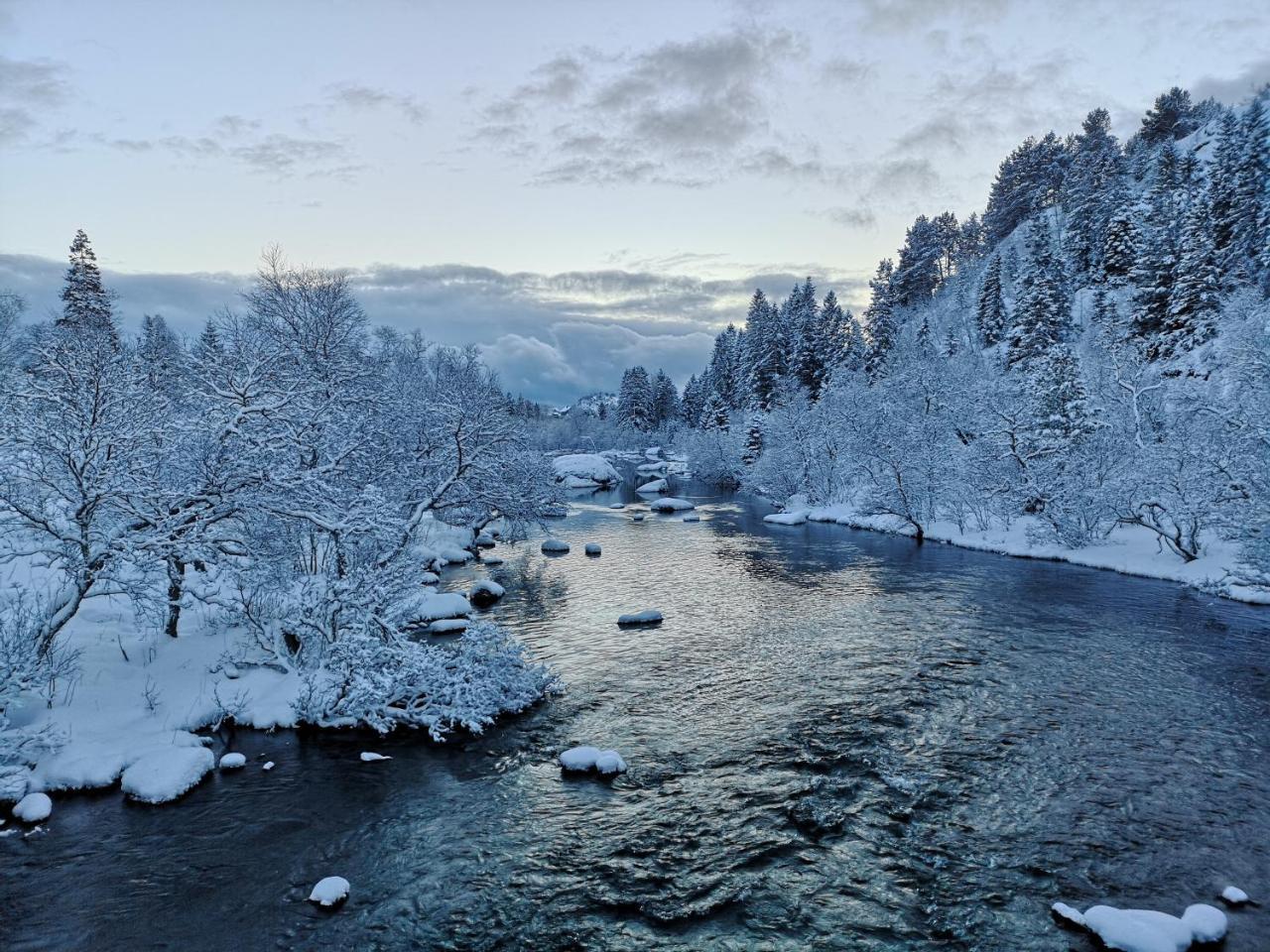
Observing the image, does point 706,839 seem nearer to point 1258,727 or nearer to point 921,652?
point 921,652

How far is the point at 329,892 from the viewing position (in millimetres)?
9227

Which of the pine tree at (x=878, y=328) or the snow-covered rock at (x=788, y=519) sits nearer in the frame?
the snow-covered rock at (x=788, y=519)

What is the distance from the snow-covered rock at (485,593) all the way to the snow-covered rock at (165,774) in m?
13.6

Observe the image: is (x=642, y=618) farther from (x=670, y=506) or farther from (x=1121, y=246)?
(x=1121, y=246)

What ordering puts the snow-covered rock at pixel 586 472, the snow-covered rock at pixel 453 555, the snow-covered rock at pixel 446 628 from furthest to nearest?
the snow-covered rock at pixel 586 472 → the snow-covered rock at pixel 453 555 → the snow-covered rock at pixel 446 628

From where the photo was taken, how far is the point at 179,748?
1280 centimetres

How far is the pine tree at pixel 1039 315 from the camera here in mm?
55125

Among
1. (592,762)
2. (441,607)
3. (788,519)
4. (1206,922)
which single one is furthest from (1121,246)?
(592,762)

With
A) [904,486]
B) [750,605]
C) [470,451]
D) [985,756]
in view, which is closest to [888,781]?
[985,756]

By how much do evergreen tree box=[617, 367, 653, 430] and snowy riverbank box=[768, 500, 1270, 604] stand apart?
86.8 metres

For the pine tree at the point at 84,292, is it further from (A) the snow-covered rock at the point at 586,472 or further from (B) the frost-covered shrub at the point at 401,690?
(B) the frost-covered shrub at the point at 401,690

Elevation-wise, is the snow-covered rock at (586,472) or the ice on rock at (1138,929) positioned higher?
the ice on rock at (1138,929)

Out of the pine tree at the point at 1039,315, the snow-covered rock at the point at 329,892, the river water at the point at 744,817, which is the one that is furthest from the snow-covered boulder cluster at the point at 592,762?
the pine tree at the point at 1039,315

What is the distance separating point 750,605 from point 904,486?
2210 cm
